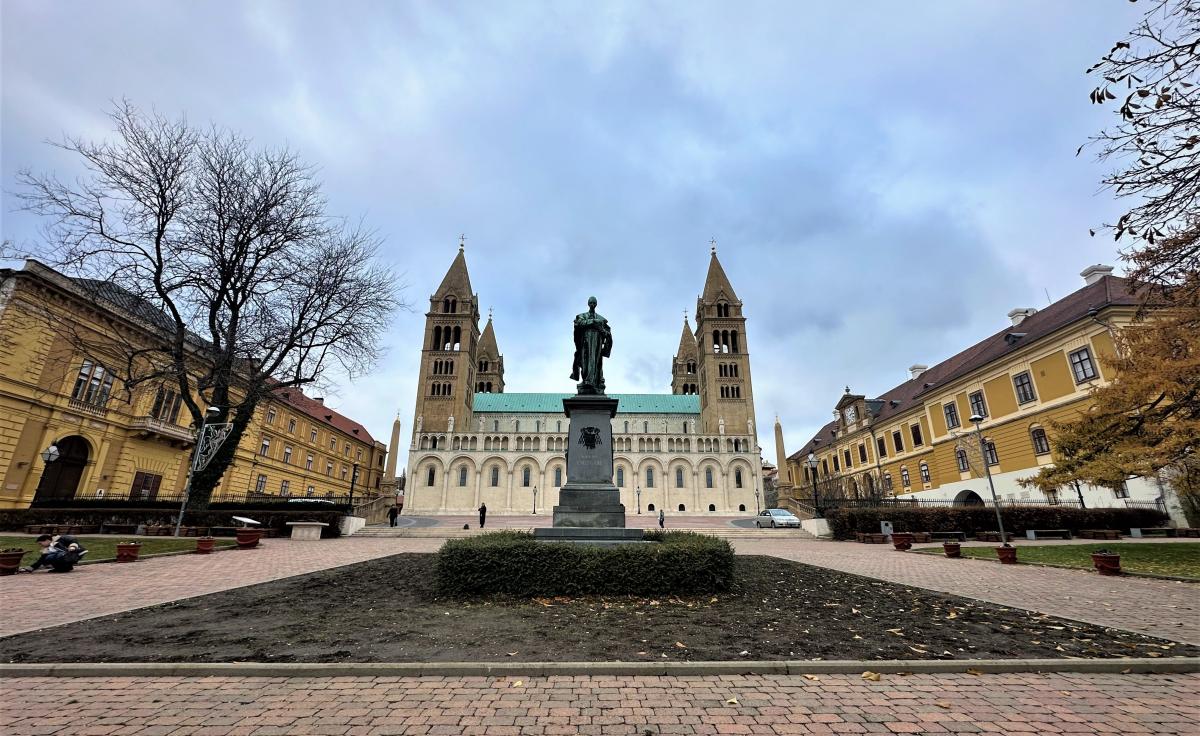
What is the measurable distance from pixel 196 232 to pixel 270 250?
256cm

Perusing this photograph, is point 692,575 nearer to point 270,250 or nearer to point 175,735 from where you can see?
point 175,735

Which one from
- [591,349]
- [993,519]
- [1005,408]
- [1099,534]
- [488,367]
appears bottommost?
[1099,534]

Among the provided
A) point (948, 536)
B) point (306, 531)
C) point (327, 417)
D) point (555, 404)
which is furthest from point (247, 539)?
point (555, 404)

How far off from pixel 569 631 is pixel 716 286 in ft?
246

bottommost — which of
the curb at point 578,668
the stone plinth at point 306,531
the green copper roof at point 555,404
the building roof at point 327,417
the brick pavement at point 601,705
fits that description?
the brick pavement at point 601,705

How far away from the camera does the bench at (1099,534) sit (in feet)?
72.2

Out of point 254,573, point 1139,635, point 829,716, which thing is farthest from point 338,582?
point 1139,635

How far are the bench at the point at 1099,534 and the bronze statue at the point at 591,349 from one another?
81.4 feet

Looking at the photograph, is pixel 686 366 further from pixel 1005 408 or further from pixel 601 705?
pixel 601 705

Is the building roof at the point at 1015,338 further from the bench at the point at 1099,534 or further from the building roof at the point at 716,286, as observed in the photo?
the building roof at the point at 716,286

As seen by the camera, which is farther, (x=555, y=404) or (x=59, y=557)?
(x=555, y=404)

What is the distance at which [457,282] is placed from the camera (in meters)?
75.2

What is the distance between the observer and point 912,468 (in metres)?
41.4

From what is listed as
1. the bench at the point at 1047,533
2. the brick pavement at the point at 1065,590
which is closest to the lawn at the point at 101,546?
the brick pavement at the point at 1065,590
